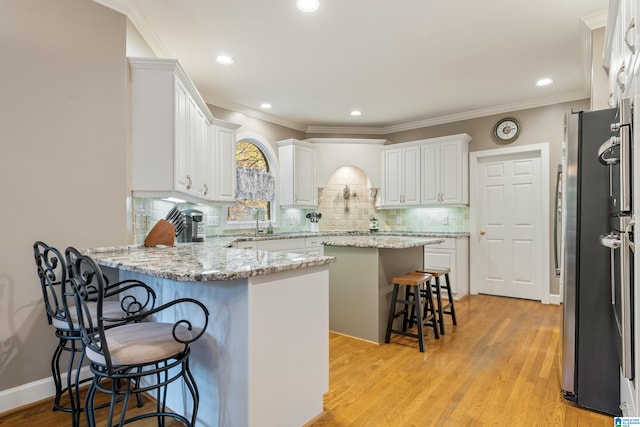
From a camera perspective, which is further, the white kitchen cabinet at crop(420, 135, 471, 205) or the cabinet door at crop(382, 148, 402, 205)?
the cabinet door at crop(382, 148, 402, 205)

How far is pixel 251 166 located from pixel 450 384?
378cm

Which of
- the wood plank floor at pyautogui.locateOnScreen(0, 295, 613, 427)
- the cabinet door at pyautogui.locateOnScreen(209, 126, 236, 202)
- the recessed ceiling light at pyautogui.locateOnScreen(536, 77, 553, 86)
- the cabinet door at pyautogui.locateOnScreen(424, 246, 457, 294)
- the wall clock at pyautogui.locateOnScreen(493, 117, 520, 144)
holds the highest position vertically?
the recessed ceiling light at pyautogui.locateOnScreen(536, 77, 553, 86)

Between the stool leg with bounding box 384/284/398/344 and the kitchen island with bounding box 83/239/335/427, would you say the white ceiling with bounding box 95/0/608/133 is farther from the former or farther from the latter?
Answer: the stool leg with bounding box 384/284/398/344

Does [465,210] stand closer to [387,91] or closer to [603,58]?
[387,91]

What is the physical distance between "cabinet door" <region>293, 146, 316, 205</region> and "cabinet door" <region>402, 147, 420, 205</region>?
1.45m

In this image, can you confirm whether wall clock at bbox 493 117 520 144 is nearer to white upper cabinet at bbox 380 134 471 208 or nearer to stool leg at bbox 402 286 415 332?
white upper cabinet at bbox 380 134 471 208

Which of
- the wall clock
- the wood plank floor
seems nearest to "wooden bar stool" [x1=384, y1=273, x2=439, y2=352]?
the wood plank floor

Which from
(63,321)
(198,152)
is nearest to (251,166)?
(198,152)

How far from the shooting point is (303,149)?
5395 millimetres

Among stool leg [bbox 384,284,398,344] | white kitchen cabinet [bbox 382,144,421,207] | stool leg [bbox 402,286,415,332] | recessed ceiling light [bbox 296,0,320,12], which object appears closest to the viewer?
recessed ceiling light [bbox 296,0,320,12]

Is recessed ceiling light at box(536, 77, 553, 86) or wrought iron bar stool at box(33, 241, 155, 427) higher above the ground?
recessed ceiling light at box(536, 77, 553, 86)

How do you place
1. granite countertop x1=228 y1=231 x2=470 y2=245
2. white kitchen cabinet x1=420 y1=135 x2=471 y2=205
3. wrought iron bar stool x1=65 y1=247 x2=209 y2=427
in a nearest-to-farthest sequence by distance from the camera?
1. wrought iron bar stool x1=65 y1=247 x2=209 y2=427
2. granite countertop x1=228 y1=231 x2=470 y2=245
3. white kitchen cabinet x1=420 y1=135 x2=471 y2=205

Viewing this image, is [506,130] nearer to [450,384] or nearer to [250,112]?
[250,112]

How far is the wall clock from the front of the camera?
4672 millimetres
